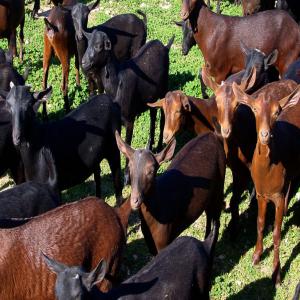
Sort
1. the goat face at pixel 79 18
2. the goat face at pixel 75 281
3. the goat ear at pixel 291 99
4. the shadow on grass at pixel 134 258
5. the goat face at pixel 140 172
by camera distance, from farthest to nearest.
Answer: the goat face at pixel 79 18 < the shadow on grass at pixel 134 258 < the goat ear at pixel 291 99 < the goat face at pixel 140 172 < the goat face at pixel 75 281

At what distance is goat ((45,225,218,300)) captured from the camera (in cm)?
564

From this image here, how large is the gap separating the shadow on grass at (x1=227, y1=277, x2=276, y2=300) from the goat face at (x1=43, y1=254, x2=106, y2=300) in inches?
110

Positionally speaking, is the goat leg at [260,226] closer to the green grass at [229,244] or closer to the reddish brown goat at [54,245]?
the green grass at [229,244]

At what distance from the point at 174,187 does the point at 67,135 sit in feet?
6.17

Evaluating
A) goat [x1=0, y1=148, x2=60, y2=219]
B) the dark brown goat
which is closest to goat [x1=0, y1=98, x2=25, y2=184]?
goat [x1=0, y1=148, x2=60, y2=219]

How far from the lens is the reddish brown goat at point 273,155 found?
7.06m

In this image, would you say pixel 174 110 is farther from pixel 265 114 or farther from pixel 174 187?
pixel 265 114

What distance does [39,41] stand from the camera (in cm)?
1544

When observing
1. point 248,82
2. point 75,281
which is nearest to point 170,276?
point 75,281

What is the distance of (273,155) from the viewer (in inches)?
293

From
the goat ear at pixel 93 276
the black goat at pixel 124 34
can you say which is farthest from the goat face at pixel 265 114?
the black goat at pixel 124 34

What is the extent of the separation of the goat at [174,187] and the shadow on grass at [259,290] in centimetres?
94

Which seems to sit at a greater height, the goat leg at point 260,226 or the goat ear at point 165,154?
the goat ear at point 165,154

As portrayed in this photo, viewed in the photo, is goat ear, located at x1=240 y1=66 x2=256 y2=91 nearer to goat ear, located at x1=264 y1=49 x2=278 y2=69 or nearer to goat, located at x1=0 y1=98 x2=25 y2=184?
goat ear, located at x1=264 y1=49 x2=278 y2=69
